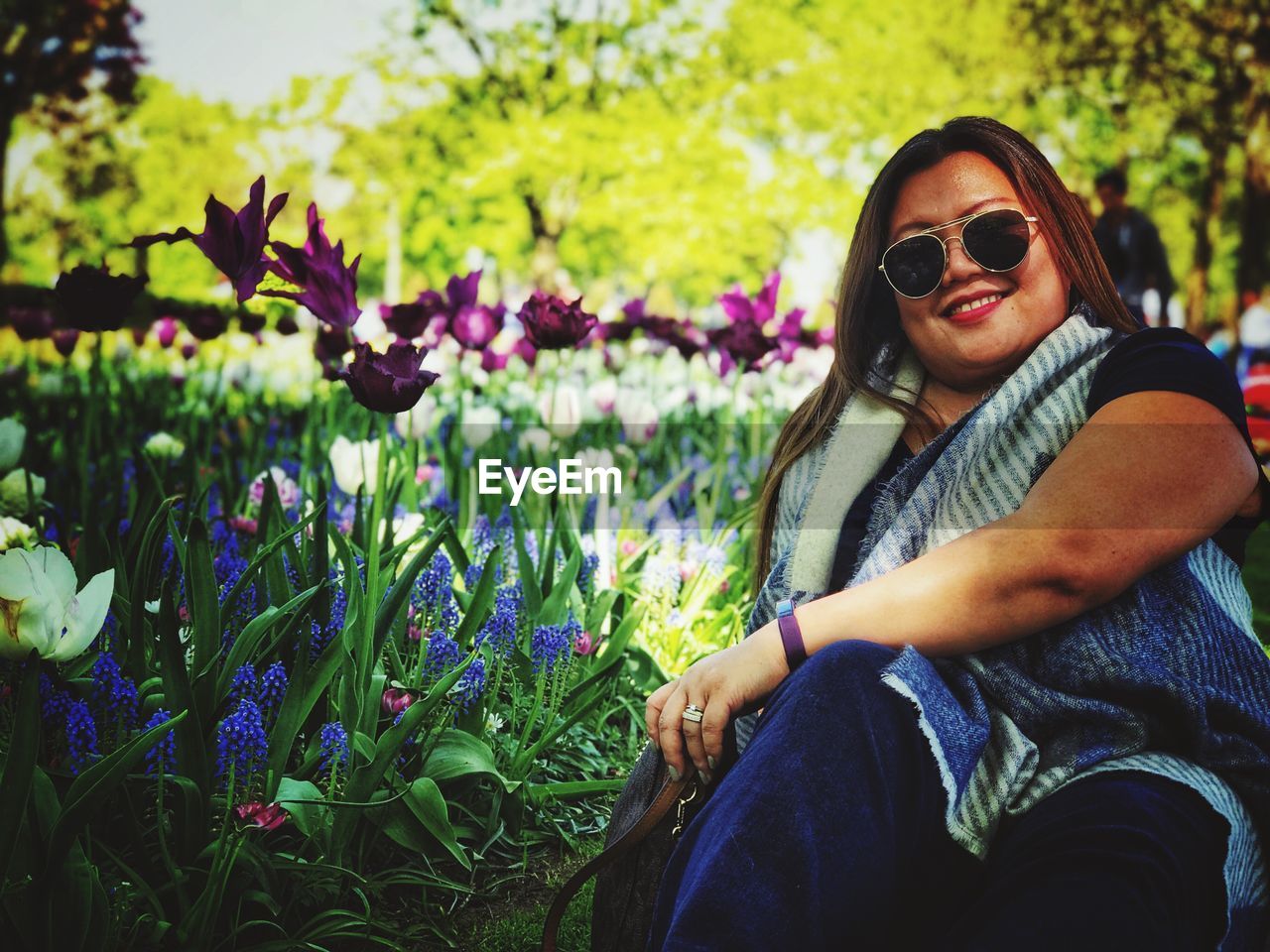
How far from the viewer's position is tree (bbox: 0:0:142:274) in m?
7.84

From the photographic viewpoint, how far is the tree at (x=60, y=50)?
7.84m

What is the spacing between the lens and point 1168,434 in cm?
142

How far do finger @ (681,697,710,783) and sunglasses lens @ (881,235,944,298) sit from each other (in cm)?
75

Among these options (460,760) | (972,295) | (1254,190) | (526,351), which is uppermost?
(1254,190)

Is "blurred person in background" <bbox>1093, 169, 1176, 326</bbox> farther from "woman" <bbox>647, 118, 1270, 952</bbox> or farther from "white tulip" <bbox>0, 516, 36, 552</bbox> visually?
"white tulip" <bbox>0, 516, 36, 552</bbox>

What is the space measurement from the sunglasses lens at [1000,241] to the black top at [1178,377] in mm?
245

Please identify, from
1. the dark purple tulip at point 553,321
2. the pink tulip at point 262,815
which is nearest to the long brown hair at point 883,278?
the pink tulip at point 262,815

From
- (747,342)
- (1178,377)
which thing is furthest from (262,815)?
(747,342)

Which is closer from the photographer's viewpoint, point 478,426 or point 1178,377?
point 1178,377

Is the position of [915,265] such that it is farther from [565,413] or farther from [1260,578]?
[1260,578]

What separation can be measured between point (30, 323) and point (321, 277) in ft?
10.1

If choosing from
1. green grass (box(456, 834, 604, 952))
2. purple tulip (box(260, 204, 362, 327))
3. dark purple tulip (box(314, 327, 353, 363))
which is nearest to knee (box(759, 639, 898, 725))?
green grass (box(456, 834, 604, 952))

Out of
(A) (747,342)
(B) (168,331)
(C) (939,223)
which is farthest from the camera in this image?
(B) (168,331)

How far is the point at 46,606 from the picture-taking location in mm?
1471
